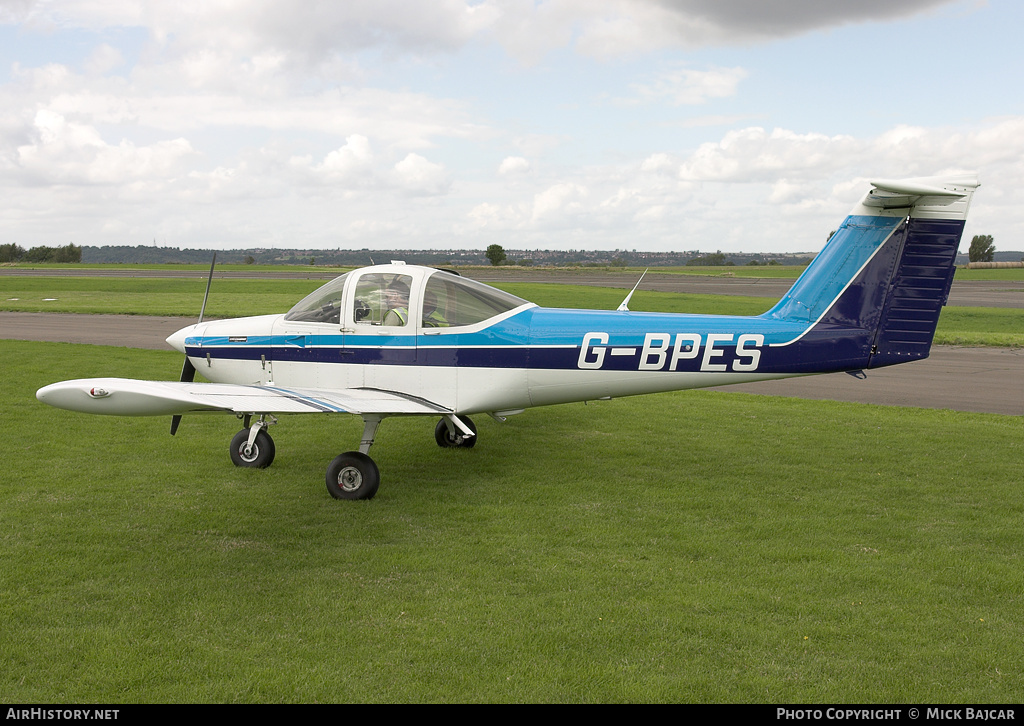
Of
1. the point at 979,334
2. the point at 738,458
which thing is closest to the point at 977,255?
the point at 979,334

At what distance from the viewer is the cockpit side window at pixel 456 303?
859 cm

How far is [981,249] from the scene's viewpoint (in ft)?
388

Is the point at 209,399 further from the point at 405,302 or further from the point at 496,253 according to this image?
the point at 496,253

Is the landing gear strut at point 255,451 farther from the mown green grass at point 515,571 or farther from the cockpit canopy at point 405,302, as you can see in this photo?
the cockpit canopy at point 405,302

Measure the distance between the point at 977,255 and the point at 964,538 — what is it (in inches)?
5267

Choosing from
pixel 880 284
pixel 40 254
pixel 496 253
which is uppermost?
pixel 880 284

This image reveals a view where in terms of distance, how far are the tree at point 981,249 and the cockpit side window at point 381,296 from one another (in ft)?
434

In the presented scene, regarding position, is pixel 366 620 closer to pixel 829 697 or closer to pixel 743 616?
pixel 743 616

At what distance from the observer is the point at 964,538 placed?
6.73 m

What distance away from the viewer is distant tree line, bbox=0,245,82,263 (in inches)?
4599

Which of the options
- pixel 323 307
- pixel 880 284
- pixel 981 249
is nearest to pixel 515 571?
pixel 323 307

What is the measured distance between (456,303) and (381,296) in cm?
86

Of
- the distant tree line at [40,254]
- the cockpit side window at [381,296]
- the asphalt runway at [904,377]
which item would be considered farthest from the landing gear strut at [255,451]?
the distant tree line at [40,254]

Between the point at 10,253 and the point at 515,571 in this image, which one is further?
the point at 10,253
